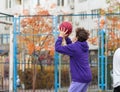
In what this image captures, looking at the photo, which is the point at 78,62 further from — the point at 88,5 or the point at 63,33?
the point at 88,5

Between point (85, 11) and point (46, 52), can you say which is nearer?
point (46, 52)

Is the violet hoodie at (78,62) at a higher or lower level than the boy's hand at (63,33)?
lower

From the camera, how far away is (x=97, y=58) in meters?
16.2

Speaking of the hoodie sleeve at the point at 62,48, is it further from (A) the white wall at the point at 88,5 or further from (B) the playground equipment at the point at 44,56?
(A) the white wall at the point at 88,5

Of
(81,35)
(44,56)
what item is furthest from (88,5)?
(81,35)

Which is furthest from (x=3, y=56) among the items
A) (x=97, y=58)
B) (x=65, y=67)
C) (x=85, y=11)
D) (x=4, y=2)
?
(x=4, y=2)

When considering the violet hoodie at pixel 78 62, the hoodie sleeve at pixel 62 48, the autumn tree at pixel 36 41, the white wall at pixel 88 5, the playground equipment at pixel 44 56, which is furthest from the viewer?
the white wall at pixel 88 5

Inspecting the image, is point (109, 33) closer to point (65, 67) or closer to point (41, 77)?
point (65, 67)

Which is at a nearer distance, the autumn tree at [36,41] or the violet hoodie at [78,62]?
the violet hoodie at [78,62]

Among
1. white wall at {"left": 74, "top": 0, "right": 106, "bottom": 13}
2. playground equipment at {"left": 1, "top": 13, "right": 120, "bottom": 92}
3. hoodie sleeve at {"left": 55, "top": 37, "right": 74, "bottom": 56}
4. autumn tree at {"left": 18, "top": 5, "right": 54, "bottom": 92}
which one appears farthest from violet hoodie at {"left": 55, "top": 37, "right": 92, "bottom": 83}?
white wall at {"left": 74, "top": 0, "right": 106, "bottom": 13}

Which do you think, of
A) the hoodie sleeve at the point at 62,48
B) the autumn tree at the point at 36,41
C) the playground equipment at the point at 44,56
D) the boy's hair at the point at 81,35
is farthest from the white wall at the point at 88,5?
the hoodie sleeve at the point at 62,48

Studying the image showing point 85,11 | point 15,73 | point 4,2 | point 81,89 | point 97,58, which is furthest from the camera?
point 4,2

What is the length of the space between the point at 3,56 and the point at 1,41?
1.58 m

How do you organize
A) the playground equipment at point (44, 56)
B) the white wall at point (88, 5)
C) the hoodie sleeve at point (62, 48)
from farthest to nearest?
the white wall at point (88, 5) → the playground equipment at point (44, 56) → the hoodie sleeve at point (62, 48)
